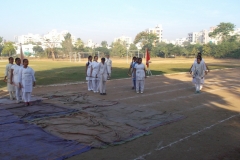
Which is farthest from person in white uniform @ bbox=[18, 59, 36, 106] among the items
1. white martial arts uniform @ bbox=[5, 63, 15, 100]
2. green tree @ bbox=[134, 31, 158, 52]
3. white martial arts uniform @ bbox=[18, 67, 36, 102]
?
green tree @ bbox=[134, 31, 158, 52]

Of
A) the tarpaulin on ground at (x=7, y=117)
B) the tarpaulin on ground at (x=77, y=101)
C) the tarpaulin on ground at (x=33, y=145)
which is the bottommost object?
the tarpaulin on ground at (x=33, y=145)

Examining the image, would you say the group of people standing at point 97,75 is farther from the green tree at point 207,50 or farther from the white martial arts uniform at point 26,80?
the green tree at point 207,50

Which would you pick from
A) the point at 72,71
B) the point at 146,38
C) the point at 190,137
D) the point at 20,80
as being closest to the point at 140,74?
the point at 20,80

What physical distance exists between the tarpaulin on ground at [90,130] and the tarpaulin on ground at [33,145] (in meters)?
0.28

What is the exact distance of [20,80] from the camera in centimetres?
879

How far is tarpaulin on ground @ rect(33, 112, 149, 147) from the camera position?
5.50 metres


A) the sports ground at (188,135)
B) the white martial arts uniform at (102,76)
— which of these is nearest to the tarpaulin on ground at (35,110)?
the sports ground at (188,135)

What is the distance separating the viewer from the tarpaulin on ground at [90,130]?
550 cm

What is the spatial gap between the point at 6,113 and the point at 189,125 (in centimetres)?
552

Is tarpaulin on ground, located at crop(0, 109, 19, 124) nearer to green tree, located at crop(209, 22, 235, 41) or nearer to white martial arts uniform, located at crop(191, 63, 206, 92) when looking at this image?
white martial arts uniform, located at crop(191, 63, 206, 92)

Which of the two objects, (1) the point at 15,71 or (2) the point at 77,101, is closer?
(1) the point at 15,71

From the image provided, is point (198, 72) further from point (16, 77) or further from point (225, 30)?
point (225, 30)

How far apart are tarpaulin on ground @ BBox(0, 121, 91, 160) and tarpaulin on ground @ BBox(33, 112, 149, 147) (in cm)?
28

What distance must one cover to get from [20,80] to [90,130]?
4114 millimetres
